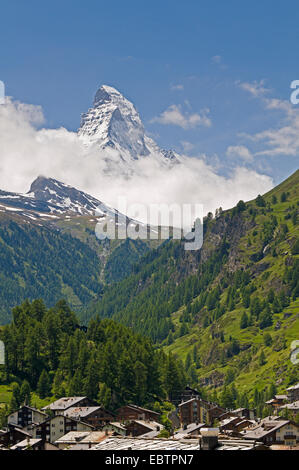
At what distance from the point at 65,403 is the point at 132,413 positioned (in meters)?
15.6

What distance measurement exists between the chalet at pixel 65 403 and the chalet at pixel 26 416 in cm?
464

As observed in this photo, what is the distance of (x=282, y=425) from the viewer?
446 ft

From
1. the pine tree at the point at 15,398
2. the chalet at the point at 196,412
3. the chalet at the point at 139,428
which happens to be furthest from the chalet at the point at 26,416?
the chalet at the point at 196,412

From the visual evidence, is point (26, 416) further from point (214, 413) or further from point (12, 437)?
point (214, 413)

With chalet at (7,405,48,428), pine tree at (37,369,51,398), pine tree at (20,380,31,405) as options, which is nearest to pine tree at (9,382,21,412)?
pine tree at (20,380,31,405)

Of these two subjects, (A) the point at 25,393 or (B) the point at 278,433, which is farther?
(A) the point at 25,393

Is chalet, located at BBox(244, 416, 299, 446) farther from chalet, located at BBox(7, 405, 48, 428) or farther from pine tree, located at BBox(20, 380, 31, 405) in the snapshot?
pine tree, located at BBox(20, 380, 31, 405)

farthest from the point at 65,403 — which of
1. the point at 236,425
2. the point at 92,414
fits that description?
the point at 236,425

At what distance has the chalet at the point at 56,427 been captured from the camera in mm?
150125

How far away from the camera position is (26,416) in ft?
532
